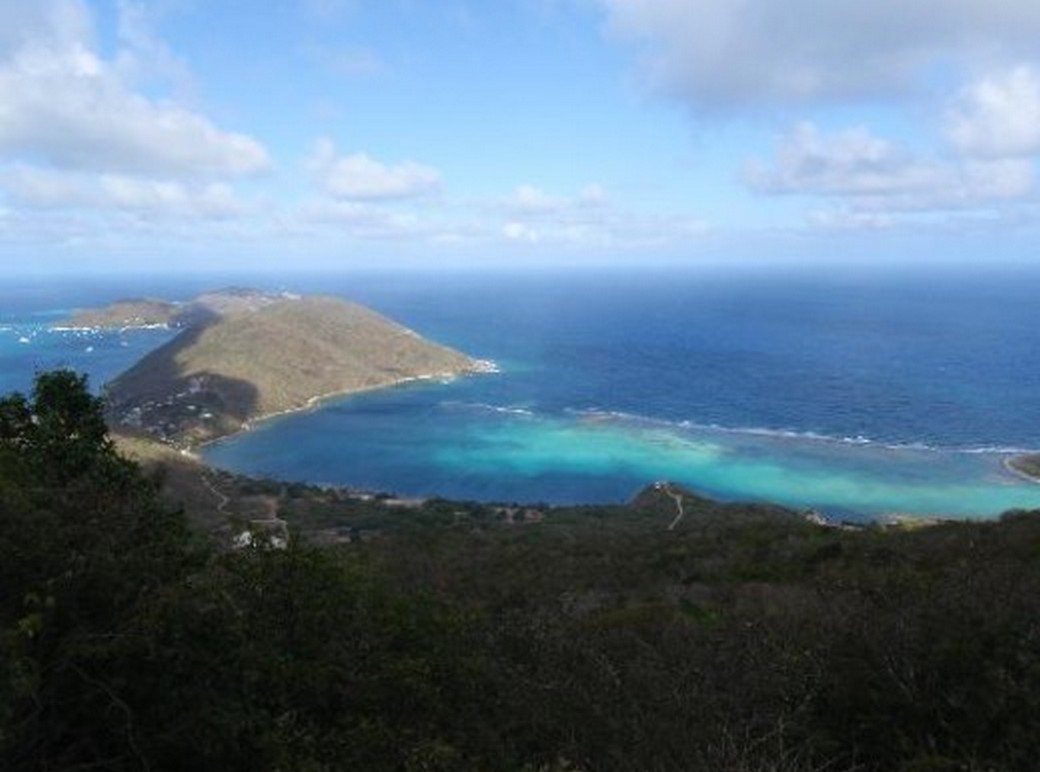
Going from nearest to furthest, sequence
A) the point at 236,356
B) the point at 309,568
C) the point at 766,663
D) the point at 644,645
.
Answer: the point at 309,568 < the point at 766,663 < the point at 644,645 < the point at 236,356

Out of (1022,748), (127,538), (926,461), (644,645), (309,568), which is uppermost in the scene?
(127,538)

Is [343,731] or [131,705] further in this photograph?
[343,731]

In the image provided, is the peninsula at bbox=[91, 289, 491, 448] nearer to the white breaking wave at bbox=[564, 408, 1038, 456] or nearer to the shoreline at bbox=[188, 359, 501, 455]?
the shoreline at bbox=[188, 359, 501, 455]

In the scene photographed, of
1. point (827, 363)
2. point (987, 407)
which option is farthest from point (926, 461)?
point (827, 363)

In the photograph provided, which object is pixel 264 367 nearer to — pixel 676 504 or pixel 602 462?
pixel 602 462

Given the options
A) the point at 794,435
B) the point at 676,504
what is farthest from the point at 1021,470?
the point at 676,504

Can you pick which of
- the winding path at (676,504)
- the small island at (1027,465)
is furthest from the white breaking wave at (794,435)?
the winding path at (676,504)

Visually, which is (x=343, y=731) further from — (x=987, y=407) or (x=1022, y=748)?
(x=987, y=407)
